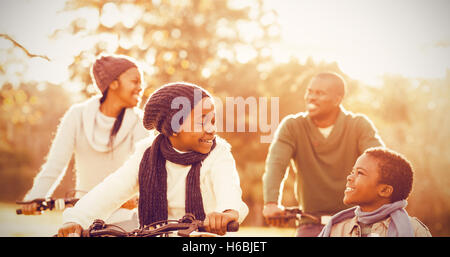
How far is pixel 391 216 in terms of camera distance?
121 inches

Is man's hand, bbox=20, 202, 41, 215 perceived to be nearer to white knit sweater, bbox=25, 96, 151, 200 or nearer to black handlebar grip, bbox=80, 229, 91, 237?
white knit sweater, bbox=25, 96, 151, 200

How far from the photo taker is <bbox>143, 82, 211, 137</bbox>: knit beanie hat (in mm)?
2986

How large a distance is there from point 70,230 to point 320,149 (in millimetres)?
2349

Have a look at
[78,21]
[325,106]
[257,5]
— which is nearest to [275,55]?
[257,5]

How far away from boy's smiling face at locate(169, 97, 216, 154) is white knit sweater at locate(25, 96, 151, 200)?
1.28 metres

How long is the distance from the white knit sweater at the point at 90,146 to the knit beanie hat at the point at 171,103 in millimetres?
1181

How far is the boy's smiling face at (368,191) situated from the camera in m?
3.17

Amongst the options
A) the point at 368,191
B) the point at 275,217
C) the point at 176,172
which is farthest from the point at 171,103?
the point at 275,217

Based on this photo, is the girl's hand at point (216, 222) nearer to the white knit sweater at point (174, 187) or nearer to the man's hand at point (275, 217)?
the white knit sweater at point (174, 187)

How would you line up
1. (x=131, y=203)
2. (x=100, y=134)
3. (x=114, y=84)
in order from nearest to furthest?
1. (x=131, y=203)
2. (x=100, y=134)
3. (x=114, y=84)

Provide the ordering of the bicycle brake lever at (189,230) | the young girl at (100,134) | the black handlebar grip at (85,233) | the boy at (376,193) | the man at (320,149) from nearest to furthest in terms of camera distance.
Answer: the bicycle brake lever at (189,230) → the black handlebar grip at (85,233) → the boy at (376,193) → the young girl at (100,134) → the man at (320,149)

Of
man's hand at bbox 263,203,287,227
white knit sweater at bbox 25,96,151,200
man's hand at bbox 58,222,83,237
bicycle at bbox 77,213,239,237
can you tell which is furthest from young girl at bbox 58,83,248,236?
white knit sweater at bbox 25,96,151,200

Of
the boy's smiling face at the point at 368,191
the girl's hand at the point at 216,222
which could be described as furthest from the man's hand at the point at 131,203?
the boy's smiling face at the point at 368,191

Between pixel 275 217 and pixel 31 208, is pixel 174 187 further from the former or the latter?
pixel 31 208
